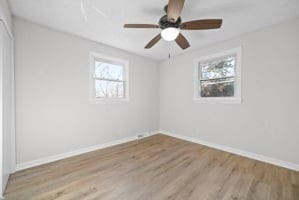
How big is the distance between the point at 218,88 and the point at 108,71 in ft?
8.99

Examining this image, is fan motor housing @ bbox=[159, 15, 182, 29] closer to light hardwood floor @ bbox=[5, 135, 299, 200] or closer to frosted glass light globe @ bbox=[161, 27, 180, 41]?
frosted glass light globe @ bbox=[161, 27, 180, 41]

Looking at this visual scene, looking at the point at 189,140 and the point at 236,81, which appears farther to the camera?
the point at 189,140

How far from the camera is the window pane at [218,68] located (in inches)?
115

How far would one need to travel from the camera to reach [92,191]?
5.32 feet

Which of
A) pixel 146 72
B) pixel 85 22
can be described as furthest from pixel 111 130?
pixel 85 22

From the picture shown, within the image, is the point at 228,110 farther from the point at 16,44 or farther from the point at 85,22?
the point at 16,44

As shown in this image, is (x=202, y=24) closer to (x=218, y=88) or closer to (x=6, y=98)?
(x=218, y=88)

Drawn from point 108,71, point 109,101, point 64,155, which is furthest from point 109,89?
point 64,155

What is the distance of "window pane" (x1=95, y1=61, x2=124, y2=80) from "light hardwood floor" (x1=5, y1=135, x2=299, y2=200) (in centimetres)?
182

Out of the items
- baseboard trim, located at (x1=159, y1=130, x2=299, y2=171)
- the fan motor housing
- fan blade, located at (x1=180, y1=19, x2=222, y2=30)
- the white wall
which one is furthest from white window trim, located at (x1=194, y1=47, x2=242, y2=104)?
the white wall

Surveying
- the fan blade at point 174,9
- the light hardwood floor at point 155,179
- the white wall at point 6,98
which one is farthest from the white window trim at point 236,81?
the white wall at point 6,98

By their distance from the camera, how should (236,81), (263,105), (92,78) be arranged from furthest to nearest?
(92,78) < (236,81) < (263,105)

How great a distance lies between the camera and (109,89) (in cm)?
330

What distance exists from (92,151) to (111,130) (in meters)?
0.62
